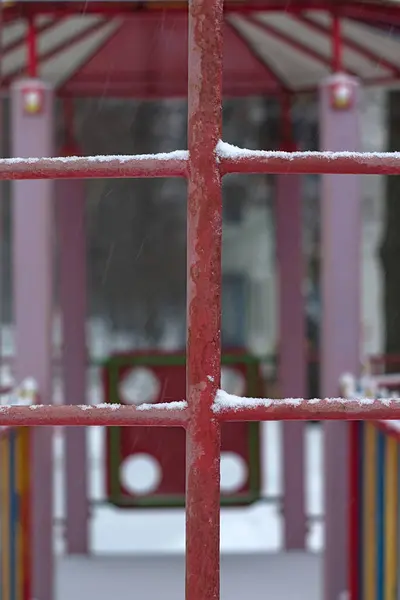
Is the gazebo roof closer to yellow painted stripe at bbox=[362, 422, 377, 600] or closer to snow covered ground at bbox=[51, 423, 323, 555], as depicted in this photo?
yellow painted stripe at bbox=[362, 422, 377, 600]

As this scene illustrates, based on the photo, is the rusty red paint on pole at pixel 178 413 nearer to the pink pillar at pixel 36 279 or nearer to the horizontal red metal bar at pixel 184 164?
the horizontal red metal bar at pixel 184 164

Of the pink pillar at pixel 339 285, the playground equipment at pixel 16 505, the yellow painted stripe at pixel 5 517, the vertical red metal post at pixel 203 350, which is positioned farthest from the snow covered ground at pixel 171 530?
the vertical red metal post at pixel 203 350

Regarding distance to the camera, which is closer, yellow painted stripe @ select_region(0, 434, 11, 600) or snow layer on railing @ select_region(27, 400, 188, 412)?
snow layer on railing @ select_region(27, 400, 188, 412)

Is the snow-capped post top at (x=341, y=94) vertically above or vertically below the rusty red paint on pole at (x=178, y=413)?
above

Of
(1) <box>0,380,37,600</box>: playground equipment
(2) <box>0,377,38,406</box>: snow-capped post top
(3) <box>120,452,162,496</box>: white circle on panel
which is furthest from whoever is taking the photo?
(3) <box>120,452,162,496</box>: white circle on panel

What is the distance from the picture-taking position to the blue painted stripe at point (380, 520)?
7.92 feet

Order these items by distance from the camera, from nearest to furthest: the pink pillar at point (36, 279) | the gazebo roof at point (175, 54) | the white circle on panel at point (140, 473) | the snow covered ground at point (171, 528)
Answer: the pink pillar at point (36, 279), the gazebo roof at point (175, 54), the snow covered ground at point (171, 528), the white circle on panel at point (140, 473)

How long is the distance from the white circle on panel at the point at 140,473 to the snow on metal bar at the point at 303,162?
3996mm

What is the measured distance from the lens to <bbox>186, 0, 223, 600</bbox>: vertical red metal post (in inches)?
56.4

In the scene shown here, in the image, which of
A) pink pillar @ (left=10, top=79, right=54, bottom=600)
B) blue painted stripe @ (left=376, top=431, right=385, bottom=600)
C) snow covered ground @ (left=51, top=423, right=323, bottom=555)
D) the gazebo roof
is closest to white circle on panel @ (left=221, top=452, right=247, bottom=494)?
snow covered ground @ (left=51, top=423, right=323, bottom=555)

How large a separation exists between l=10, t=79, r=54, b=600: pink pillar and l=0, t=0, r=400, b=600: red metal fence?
1519 millimetres

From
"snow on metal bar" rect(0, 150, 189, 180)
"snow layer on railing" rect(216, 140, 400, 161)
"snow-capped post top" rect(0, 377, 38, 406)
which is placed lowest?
"snow-capped post top" rect(0, 377, 38, 406)

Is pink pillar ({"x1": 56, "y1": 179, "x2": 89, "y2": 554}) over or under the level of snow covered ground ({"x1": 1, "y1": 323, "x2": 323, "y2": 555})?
over

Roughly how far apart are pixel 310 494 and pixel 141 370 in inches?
98.5
